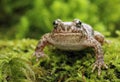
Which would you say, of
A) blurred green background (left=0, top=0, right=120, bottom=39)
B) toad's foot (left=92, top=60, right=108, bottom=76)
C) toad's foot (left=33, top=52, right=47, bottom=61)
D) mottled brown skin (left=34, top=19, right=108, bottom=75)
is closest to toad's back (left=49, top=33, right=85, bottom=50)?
mottled brown skin (left=34, top=19, right=108, bottom=75)

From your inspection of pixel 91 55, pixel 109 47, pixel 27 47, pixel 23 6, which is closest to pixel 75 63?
pixel 91 55

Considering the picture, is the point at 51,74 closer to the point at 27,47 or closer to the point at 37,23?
the point at 27,47

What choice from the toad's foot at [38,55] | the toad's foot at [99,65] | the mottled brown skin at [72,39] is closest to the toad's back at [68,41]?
the mottled brown skin at [72,39]

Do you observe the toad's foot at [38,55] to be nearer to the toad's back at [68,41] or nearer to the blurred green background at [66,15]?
the toad's back at [68,41]

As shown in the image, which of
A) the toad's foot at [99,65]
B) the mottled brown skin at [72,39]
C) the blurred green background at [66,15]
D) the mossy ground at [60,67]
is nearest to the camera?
the mossy ground at [60,67]

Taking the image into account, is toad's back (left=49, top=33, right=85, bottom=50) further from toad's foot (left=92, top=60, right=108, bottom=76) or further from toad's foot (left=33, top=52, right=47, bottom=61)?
toad's foot (left=92, top=60, right=108, bottom=76)
